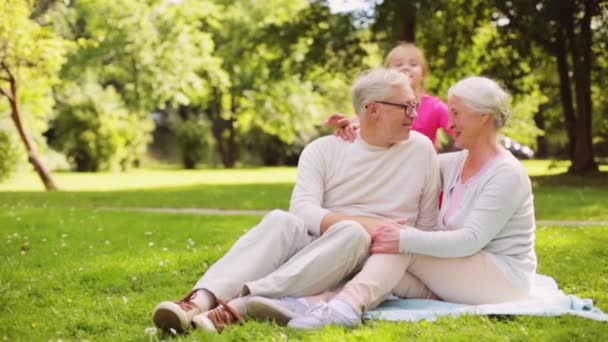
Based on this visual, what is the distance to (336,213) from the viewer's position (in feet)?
16.4

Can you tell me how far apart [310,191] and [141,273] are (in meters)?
2.28

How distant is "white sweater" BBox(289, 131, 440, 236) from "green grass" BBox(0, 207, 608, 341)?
882 millimetres

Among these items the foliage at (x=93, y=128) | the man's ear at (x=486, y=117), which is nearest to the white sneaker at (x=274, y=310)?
the man's ear at (x=486, y=117)

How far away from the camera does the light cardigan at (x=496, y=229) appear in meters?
4.61

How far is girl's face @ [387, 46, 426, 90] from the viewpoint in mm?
6262

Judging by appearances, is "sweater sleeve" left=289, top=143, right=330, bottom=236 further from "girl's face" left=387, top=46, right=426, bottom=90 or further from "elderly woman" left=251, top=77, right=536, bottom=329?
"girl's face" left=387, top=46, right=426, bottom=90

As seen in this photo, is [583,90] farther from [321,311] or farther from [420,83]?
[321,311]

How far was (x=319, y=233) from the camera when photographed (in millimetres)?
4973

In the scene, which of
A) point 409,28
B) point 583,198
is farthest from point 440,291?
point 409,28

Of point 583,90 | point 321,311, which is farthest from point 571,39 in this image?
point 321,311

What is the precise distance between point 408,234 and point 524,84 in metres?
19.1

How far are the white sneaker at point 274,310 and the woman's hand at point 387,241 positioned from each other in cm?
56

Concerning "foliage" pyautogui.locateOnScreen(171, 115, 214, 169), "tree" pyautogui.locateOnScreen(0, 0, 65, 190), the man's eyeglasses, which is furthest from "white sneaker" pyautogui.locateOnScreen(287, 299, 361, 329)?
"foliage" pyautogui.locateOnScreen(171, 115, 214, 169)

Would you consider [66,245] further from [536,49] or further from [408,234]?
[536,49]
